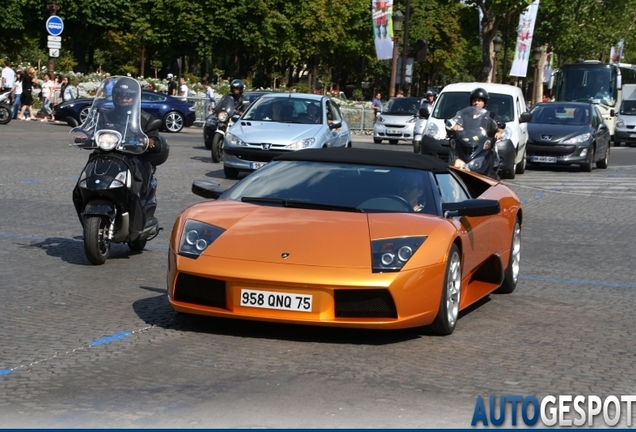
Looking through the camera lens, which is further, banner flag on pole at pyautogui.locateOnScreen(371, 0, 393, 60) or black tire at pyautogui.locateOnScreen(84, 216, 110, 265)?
banner flag on pole at pyautogui.locateOnScreen(371, 0, 393, 60)

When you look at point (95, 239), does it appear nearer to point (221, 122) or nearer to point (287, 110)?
point (287, 110)

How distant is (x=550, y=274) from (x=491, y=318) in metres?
2.78

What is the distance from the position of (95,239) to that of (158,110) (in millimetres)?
29545

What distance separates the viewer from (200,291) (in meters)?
7.84

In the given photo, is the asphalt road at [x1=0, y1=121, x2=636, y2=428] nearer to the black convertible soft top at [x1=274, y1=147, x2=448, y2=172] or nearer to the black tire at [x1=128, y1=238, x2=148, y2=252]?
the black tire at [x1=128, y1=238, x2=148, y2=252]

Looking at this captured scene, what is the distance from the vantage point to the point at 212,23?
255 ft

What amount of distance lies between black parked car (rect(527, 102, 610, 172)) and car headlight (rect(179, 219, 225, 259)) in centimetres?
2148

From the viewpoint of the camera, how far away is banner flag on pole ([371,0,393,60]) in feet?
145

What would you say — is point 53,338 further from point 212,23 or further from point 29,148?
point 212,23

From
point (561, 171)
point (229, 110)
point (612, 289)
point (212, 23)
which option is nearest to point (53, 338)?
point (612, 289)


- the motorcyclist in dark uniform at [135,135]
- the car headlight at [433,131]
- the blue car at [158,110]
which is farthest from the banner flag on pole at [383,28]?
the motorcyclist in dark uniform at [135,135]

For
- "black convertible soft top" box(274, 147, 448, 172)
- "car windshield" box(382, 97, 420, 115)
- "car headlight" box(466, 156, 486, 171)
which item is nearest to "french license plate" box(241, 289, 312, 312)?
"black convertible soft top" box(274, 147, 448, 172)

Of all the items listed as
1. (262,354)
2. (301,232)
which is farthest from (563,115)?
(262,354)

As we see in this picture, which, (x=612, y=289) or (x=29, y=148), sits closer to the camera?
(x=612, y=289)
